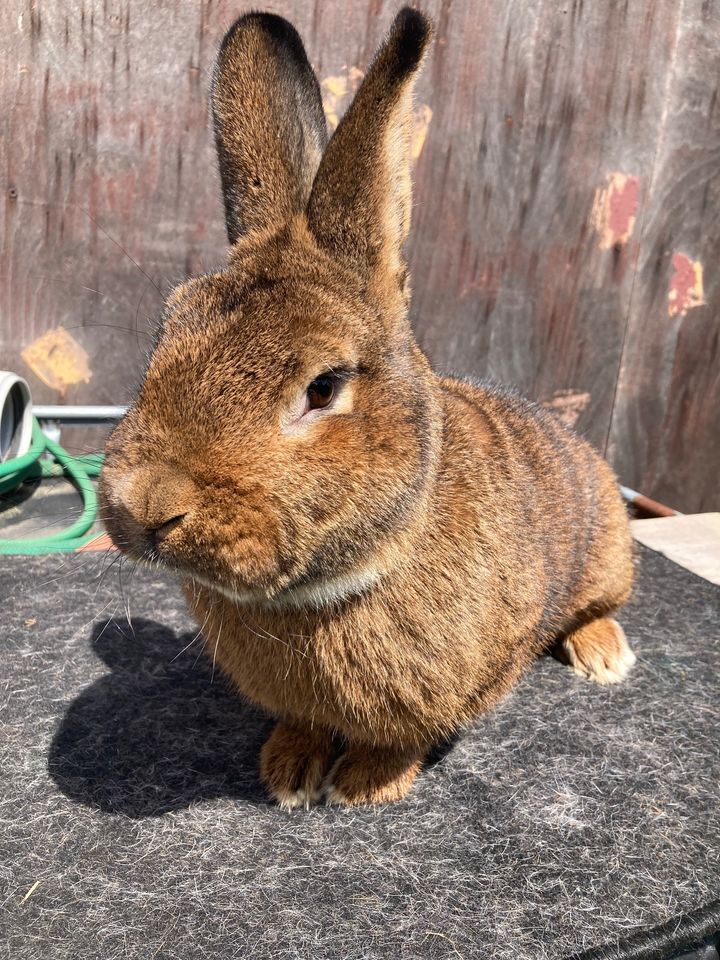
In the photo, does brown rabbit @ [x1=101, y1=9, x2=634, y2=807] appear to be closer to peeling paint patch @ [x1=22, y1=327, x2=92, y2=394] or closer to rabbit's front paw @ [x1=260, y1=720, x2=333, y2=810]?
rabbit's front paw @ [x1=260, y1=720, x2=333, y2=810]

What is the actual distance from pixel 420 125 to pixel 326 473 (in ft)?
7.19

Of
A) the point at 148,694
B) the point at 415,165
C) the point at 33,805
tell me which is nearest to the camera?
the point at 33,805

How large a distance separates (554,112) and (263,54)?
6.60ft

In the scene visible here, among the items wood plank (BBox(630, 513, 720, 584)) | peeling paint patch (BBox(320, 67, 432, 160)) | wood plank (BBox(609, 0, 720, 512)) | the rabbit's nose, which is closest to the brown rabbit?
the rabbit's nose

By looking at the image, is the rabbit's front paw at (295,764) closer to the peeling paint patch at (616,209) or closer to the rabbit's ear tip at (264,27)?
the rabbit's ear tip at (264,27)

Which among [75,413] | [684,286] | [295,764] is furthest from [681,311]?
[295,764]

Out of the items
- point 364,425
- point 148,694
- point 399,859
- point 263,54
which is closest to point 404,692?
point 399,859

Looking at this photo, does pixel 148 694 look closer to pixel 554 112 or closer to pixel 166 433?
pixel 166 433

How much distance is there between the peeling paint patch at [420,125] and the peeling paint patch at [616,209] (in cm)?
70

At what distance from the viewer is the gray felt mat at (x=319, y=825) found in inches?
51.6

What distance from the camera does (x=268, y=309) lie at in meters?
1.24

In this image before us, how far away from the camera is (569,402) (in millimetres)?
3480

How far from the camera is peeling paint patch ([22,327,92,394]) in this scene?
296 centimetres

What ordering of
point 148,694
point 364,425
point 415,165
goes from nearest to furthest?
point 364,425 < point 148,694 < point 415,165
